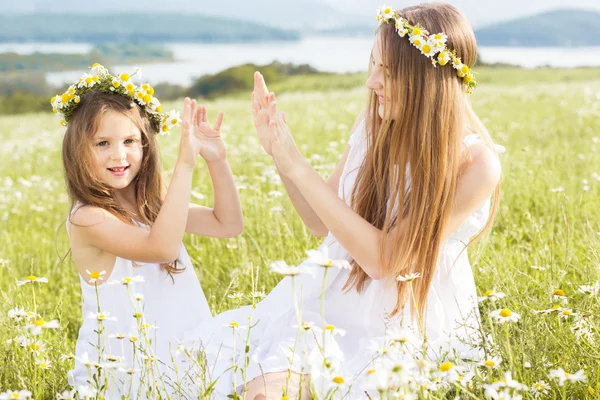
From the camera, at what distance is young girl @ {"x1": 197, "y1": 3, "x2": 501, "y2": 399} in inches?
103

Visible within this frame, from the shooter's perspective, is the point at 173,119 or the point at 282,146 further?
the point at 173,119

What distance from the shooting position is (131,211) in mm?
3074

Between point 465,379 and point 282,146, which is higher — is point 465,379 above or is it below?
below

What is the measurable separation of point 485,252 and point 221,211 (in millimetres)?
1522

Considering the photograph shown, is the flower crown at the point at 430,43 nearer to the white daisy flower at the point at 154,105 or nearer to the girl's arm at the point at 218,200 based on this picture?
the girl's arm at the point at 218,200

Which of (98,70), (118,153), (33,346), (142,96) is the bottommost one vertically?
(33,346)

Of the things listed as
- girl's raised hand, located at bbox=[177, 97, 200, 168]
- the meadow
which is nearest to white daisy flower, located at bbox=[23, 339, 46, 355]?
the meadow

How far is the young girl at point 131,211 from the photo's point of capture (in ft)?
9.14

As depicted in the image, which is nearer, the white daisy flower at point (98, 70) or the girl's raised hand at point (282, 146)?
the girl's raised hand at point (282, 146)

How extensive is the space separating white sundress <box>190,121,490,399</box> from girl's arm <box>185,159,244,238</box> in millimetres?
381

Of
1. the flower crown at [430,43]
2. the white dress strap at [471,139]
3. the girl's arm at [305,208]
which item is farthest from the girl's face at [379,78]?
the girl's arm at [305,208]

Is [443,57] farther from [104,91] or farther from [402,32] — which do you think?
[104,91]

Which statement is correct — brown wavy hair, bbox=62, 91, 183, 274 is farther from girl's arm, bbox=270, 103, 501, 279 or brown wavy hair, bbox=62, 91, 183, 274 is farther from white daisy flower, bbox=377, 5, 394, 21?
white daisy flower, bbox=377, 5, 394, 21

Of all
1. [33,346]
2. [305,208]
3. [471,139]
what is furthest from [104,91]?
[471,139]
